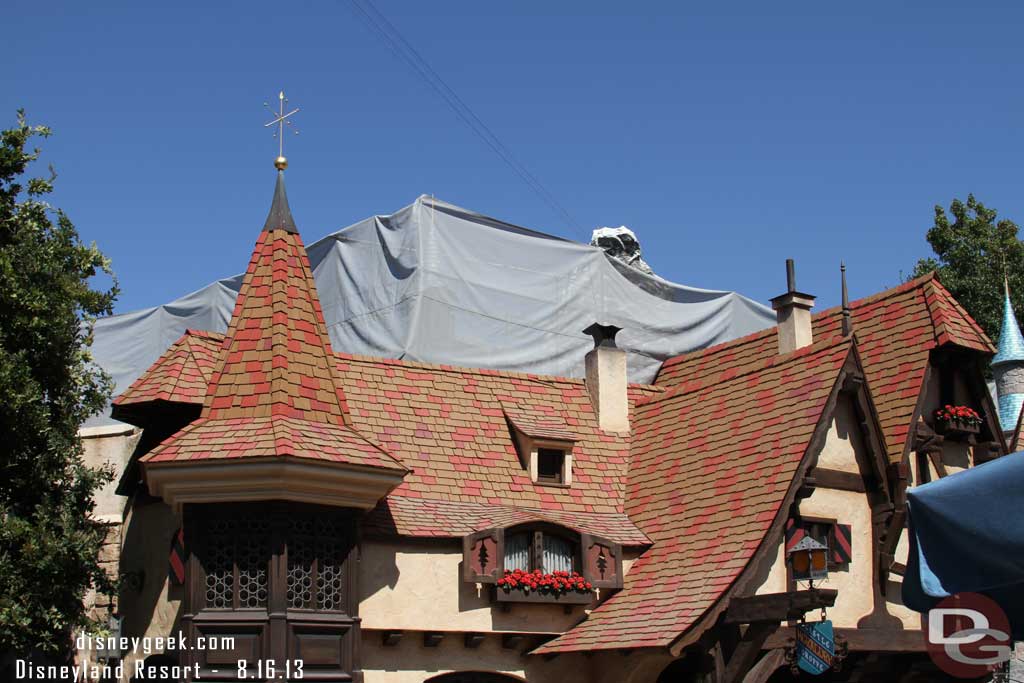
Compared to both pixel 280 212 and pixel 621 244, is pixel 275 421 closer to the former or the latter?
pixel 280 212

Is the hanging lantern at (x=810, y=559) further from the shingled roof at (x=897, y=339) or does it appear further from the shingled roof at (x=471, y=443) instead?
the shingled roof at (x=897, y=339)

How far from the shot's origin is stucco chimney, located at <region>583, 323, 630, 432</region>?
860 inches

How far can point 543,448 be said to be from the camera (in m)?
20.2

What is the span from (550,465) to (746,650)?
5064mm

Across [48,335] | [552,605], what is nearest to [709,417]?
[552,605]

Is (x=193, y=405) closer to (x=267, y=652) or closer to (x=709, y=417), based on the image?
(x=267, y=652)

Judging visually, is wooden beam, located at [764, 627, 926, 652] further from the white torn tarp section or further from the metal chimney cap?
the white torn tarp section

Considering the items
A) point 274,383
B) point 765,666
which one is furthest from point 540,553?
point 274,383

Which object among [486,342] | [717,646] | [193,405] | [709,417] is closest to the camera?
[717,646]

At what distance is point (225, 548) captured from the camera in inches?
627

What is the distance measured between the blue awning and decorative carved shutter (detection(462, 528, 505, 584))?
982cm

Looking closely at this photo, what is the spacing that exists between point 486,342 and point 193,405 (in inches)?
369

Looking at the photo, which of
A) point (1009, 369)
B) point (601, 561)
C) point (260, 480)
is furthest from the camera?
point (1009, 369)

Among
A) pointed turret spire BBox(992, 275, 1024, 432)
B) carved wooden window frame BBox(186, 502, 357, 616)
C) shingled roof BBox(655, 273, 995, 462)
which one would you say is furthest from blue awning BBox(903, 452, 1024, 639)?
pointed turret spire BBox(992, 275, 1024, 432)
